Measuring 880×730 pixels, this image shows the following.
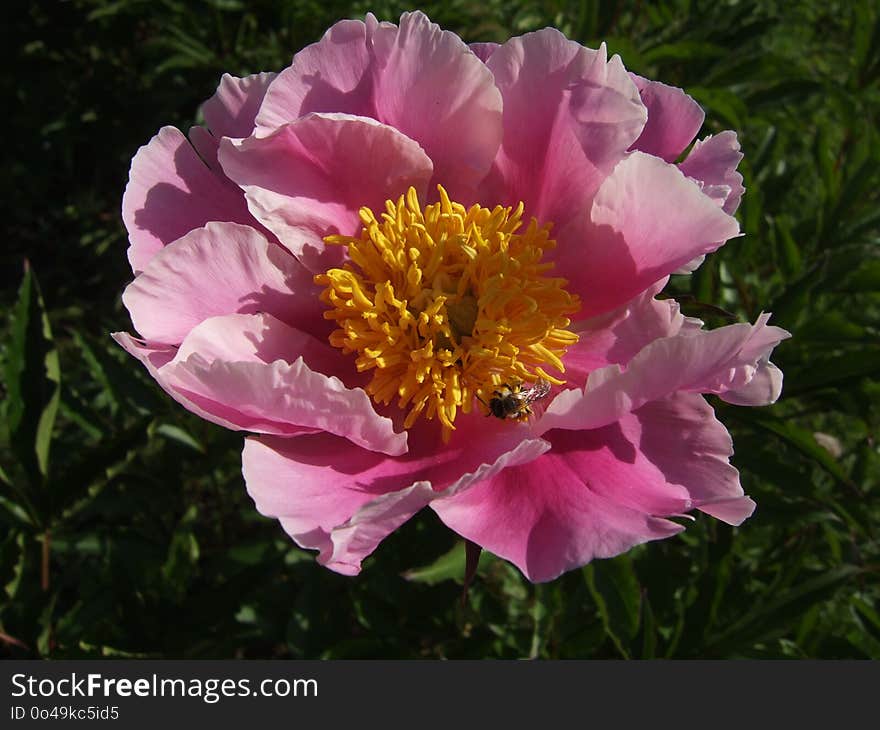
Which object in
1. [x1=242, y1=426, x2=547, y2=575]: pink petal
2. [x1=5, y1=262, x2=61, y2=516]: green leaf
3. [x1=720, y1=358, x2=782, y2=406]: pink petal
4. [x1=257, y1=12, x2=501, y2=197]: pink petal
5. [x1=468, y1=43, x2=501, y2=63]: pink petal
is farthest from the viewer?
[x1=5, y1=262, x2=61, y2=516]: green leaf

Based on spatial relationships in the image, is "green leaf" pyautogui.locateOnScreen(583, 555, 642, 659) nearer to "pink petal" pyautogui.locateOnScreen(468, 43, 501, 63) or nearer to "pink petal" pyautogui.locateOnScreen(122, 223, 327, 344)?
"pink petal" pyautogui.locateOnScreen(122, 223, 327, 344)

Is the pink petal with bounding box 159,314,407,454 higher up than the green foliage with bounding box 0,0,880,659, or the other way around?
the pink petal with bounding box 159,314,407,454

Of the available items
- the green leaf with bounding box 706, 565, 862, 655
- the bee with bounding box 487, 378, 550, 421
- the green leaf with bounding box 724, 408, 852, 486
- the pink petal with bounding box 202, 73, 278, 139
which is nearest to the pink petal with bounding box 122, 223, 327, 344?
the pink petal with bounding box 202, 73, 278, 139

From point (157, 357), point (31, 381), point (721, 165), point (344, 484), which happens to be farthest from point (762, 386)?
point (31, 381)

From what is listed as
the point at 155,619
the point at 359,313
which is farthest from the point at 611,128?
the point at 155,619

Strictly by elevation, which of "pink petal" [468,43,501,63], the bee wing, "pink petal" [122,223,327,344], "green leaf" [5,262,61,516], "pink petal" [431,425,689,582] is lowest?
"green leaf" [5,262,61,516]

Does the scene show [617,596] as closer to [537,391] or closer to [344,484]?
[537,391]
